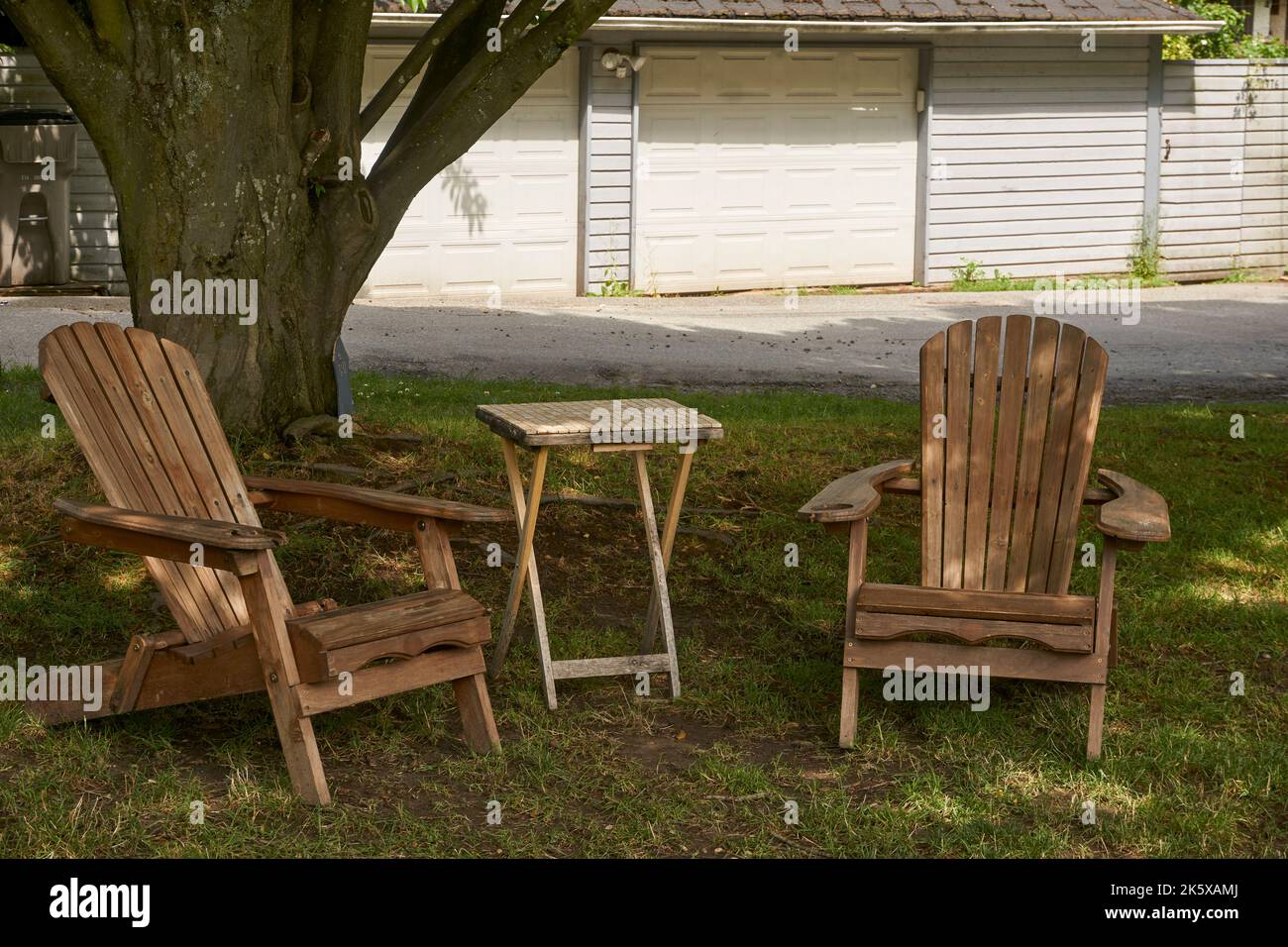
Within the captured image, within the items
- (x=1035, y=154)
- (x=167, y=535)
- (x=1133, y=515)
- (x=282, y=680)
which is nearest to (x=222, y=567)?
(x=167, y=535)

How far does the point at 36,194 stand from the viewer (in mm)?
12148

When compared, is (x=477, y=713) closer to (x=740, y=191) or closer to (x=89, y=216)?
(x=89, y=216)

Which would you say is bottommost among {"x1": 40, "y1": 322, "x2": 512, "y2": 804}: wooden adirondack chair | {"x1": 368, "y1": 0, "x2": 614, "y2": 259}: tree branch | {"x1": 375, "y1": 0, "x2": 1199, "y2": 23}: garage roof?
{"x1": 40, "y1": 322, "x2": 512, "y2": 804}: wooden adirondack chair

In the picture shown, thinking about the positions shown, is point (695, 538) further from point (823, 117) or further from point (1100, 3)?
point (1100, 3)

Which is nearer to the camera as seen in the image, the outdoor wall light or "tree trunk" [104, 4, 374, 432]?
"tree trunk" [104, 4, 374, 432]

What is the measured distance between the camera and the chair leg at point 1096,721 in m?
4.00

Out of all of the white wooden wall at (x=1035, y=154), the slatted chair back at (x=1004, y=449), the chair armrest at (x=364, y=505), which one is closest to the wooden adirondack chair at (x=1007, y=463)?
the slatted chair back at (x=1004, y=449)

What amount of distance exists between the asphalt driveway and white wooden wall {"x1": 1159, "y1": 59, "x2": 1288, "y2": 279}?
1291mm

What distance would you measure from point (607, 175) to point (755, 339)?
284 centimetres

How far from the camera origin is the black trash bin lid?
1191cm

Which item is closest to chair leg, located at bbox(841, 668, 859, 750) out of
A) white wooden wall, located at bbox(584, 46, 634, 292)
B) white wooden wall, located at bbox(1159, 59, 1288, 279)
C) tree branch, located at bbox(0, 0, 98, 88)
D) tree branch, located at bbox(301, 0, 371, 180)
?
tree branch, located at bbox(301, 0, 371, 180)

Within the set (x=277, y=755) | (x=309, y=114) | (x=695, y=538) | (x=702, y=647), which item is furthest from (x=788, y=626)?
(x=309, y=114)

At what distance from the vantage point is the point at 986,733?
4.18 metres

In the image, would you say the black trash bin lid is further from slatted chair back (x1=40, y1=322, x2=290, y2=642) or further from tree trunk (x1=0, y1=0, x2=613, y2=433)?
slatted chair back (x1=40, y1=322, x2=290, y2=642)
